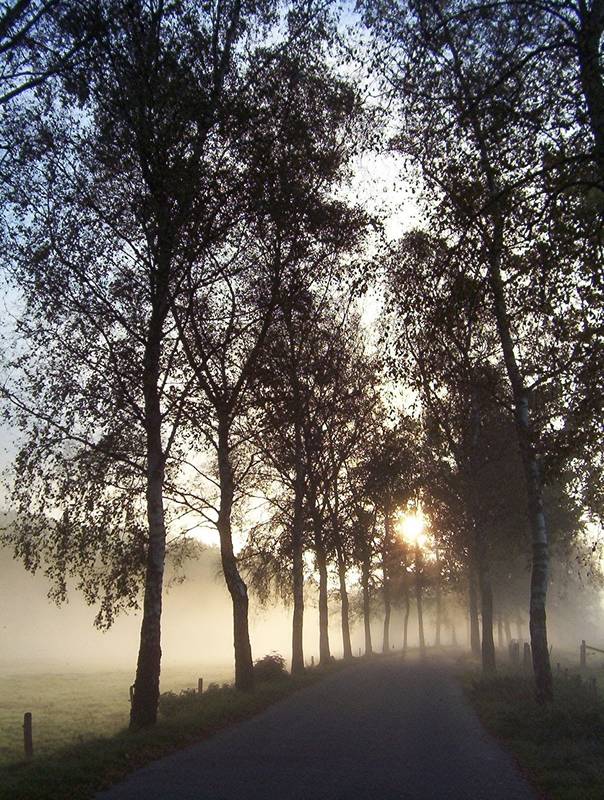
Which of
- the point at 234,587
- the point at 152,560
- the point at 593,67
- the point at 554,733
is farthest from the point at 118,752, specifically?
the point at 593,67

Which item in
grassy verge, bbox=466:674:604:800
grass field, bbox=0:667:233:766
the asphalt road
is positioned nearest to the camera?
the asphalt road

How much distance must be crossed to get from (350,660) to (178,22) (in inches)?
1558

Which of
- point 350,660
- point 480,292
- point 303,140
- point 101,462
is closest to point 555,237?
point 480,292

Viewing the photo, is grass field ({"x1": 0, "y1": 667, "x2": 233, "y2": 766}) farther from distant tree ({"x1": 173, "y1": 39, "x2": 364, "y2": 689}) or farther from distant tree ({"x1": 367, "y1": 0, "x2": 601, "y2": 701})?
distant tree ({"x1": 367, "y1": 0, "x2": 601, "y2": 701})

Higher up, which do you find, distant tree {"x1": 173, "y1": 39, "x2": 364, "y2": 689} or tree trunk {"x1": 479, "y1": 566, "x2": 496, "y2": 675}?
distant tree {"x1": 173, "y1": 39, "x2": 364, "y2": 689}

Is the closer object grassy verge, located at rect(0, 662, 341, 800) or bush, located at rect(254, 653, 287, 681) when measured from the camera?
grassy verge, located at rect(0, 662, 341, 800)

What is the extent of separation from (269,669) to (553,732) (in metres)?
15.3

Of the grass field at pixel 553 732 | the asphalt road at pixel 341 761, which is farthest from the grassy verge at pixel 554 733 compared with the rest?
the asphalt road at pixel 341 761

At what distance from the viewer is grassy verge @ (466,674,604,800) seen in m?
10.1

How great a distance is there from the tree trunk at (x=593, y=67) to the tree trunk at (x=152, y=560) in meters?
10.8

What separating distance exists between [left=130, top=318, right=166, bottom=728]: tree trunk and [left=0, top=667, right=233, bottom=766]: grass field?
53.5 inches

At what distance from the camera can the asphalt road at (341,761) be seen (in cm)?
944

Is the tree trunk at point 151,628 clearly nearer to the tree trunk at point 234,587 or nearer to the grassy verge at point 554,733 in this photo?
the tree trunk at point 234,587

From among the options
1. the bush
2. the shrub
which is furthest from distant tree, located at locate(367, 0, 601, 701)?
the bush
